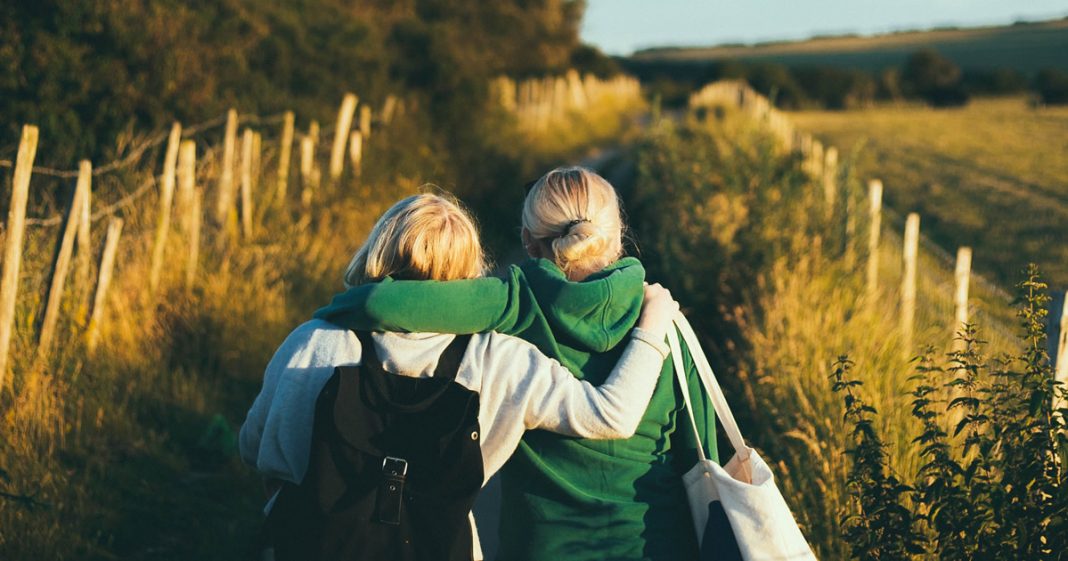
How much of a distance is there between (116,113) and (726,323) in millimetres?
5956

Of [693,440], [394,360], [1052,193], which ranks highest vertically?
[394,360]

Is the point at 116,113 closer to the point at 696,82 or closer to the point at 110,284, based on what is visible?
the point at 110,284

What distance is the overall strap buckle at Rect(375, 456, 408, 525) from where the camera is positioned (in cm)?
267

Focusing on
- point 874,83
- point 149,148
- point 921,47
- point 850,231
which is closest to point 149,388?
point 149,148

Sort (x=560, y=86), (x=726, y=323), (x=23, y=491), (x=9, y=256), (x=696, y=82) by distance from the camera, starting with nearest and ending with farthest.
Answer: (x=23, y=491), (x=9, y=256), (x=726, y=323), (x=560, y=86), (x=696, y=82)

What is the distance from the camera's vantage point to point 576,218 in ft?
10.00

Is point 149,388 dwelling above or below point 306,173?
below

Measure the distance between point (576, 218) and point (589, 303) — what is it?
0.30m

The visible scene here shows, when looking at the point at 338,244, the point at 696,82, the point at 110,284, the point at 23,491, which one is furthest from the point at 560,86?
the point at 696,82

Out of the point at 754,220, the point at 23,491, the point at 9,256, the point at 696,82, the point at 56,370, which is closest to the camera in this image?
the point at 23,491

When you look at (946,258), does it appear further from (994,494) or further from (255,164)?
(994,494)

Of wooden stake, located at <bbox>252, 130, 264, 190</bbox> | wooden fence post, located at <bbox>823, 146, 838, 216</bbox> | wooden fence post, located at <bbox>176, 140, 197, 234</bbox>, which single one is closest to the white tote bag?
wooden fence post, located at <bbox>176, 140, 197, 234</bbox>

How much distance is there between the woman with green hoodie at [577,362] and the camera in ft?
9.25

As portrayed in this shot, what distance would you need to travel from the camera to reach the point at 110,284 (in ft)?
22.7
